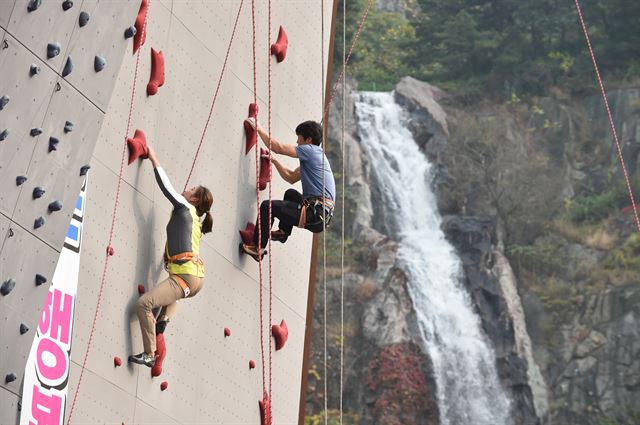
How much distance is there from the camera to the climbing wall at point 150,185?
14.8 feet

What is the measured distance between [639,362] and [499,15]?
384 inches

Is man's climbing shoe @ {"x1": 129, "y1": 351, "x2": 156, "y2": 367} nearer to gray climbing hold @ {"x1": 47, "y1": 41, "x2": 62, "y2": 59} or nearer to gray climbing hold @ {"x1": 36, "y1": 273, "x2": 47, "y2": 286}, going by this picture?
gray climbing hold @ {"x1": 36, "y1": 273, "x2": 47, "y2": 286}

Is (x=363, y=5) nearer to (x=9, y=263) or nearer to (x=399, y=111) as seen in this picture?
(x=399, y=111)

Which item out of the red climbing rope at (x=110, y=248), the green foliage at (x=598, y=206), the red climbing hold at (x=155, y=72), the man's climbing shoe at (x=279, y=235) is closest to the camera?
the red climbing rope at (x=110, y=248)

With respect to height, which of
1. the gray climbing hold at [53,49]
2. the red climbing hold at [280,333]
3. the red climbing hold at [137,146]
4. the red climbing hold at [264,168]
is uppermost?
the red climbing hold at [264,168]

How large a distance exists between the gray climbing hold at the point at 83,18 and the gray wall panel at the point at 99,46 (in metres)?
0.01

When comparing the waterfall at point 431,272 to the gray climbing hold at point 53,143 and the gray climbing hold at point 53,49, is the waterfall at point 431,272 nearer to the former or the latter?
the gray climbing hold at point 53,143

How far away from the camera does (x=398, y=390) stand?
23.7 metres

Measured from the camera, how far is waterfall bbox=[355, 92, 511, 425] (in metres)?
24.6

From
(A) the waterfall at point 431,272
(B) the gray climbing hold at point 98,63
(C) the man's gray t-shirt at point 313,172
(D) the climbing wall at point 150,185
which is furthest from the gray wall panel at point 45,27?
(A) the waterfall at point 431,272

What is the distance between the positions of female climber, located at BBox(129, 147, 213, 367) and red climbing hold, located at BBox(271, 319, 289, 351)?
1.59m

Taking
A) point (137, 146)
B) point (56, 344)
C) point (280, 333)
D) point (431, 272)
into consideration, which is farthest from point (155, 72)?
point (431, 272)

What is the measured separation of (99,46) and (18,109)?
1.35ft

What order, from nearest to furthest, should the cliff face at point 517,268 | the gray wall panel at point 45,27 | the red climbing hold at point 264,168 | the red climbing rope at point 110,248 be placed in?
the gray wall panel at point 45,27 < the red climbing rope at point 110,248 < the red climbing hold at point 264,168 < the cliff face at point 517,268
